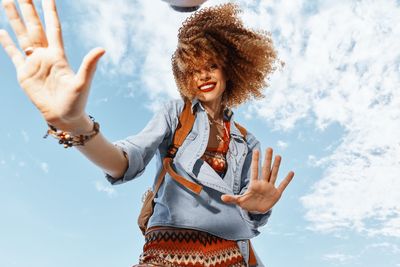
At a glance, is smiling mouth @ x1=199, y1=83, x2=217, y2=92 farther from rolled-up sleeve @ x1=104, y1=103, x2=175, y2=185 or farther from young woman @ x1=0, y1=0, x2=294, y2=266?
rolled-up sleeve @ x1=104, y1=103, x2=175, y2=185

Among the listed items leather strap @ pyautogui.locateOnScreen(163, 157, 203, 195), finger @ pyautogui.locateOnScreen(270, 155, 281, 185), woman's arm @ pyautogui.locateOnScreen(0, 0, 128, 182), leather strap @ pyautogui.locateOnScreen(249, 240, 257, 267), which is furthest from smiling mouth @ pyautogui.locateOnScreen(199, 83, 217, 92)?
woman's arm @ pyautogui.locateOnScreen(0, 0, 128, 182)

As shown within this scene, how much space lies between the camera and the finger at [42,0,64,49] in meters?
2.05

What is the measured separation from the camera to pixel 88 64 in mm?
1957

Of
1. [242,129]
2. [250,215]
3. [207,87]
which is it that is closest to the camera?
[250,215]

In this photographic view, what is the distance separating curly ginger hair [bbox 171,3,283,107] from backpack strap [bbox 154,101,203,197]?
226mm

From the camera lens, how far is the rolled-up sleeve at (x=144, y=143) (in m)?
2.44

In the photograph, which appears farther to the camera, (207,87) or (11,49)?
(207,87)

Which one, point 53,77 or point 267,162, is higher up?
point 267,162

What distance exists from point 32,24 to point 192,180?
1221 millimetres

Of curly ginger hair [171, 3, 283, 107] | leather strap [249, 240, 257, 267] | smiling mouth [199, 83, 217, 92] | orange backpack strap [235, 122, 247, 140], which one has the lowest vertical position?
leather strap [249, 240, 257, 267]

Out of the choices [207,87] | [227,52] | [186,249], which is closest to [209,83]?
[207,87]

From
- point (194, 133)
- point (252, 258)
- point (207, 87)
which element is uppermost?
point (207, 87)

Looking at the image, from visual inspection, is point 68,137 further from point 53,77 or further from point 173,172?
point 173,172

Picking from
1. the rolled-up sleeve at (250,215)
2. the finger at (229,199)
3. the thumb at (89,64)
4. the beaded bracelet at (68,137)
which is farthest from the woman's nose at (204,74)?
the thumb at (89,64)
